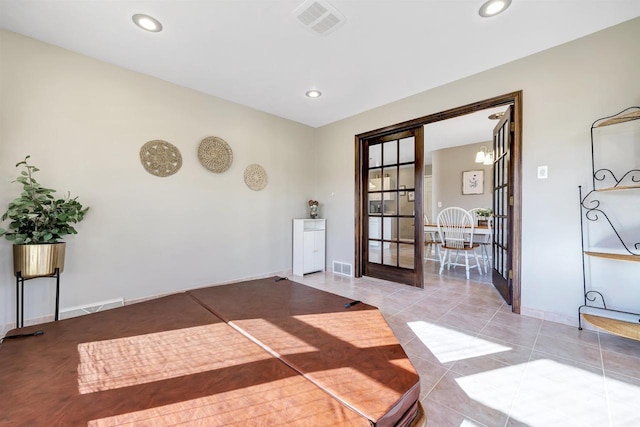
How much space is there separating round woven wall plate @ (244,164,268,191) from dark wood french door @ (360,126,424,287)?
150 cm

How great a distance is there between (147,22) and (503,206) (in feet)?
12.7

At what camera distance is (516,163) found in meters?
2.50

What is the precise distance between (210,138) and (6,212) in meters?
1.88

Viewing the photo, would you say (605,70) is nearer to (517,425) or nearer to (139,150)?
(517,425)

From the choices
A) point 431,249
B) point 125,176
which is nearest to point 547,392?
point 125,176

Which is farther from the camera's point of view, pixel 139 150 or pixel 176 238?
pixel 176 238

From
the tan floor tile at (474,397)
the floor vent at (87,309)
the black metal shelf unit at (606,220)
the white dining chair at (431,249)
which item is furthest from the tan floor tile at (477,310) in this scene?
the floor vent at (87,309)

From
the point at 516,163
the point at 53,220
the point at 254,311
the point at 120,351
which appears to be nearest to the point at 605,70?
the point at 516,163

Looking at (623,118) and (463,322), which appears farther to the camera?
(463,322)

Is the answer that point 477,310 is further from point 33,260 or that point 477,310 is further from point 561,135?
point 33,260

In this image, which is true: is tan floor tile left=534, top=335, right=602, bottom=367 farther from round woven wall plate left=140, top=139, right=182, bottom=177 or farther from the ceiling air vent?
round woven wall plate left=140, top=139, right=182, bottom=177

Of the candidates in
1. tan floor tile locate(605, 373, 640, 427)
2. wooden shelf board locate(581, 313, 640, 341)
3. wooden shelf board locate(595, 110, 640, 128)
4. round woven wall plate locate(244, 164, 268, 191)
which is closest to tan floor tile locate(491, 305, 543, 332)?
wooden shelf board locate(581, 313, 640, 341)

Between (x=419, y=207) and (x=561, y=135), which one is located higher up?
(x=561, y=135)

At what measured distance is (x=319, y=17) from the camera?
77.3 inches
